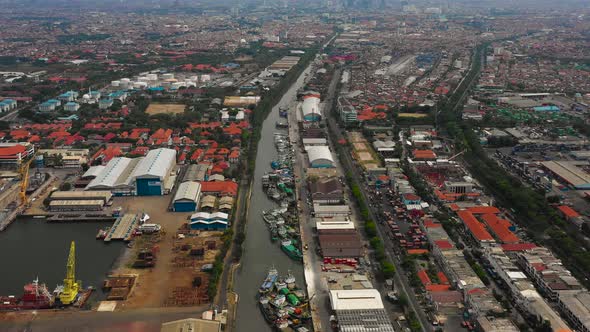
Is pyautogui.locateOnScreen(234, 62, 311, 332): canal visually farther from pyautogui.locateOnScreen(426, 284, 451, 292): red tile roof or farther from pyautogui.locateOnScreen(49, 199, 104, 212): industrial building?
pyautogui.locateOnScreen(49, 199, 104, 212): industrial building

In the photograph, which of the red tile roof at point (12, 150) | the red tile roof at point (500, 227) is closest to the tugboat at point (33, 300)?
the red tile roof at point (12, 150)

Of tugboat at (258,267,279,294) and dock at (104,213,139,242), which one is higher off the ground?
dock at (104,213,139,242)

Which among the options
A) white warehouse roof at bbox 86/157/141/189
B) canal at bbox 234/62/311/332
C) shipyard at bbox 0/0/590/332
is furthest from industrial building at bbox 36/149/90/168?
canal at bbox 234/62/311/332

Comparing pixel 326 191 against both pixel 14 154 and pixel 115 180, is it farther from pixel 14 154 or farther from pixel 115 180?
pixel 14 154

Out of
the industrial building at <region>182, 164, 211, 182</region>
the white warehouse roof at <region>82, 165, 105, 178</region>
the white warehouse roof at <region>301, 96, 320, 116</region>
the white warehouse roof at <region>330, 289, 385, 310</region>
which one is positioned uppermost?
the white warehouse roof at <region>301, 96, 320, 116</region>

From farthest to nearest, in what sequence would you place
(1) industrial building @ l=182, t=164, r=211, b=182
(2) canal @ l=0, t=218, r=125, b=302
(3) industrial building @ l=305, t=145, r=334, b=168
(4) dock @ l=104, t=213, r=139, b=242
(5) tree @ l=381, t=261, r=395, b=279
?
(3) industrial building @ l=305, t=145, r=334, b=168, (1) industrial building @ l=182, t=164, r=211, b=182, (4) dock @ l=104, t=213, r=139, b=242, (2) canal @ l=0, t=218, r=125, b=302, (5) tree @ l=381, t=261, r=395, b=279

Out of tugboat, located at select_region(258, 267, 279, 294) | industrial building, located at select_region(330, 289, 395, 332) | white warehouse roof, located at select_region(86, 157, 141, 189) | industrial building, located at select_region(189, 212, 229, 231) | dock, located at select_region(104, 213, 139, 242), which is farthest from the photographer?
white warehouse roof, located at select_region(86, 157, 141, 189)

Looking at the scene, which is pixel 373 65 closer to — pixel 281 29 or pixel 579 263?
pixel 281 29
